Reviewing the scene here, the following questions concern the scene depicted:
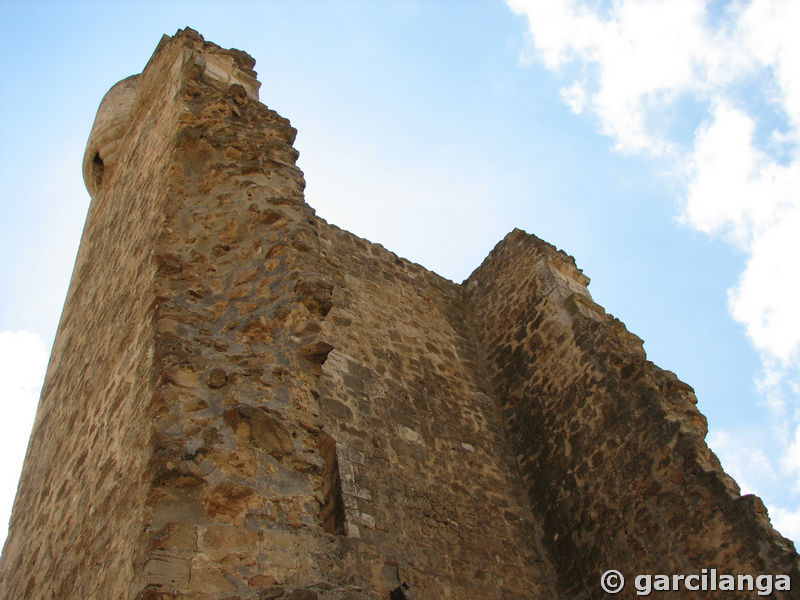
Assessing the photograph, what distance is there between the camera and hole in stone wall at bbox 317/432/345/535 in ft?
18.5

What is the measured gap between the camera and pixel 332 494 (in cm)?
582

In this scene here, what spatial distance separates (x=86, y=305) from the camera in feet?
16.0

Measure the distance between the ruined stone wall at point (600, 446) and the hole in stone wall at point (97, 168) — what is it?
448 cm

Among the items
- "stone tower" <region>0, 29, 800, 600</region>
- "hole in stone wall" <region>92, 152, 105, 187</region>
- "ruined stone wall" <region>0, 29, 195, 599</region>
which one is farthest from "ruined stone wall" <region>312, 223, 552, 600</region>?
"hole in stone wall" <region>92, 152, 105, 187</region>

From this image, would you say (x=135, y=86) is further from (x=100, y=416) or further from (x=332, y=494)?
(x=100, y=416)

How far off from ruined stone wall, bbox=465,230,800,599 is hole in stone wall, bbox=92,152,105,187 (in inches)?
176

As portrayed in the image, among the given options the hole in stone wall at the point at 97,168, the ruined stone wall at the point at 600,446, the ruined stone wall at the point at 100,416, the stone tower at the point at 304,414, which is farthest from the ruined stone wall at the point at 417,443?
the hole in stone wall at the point at 97,168

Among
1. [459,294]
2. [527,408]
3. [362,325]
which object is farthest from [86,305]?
[459,294]

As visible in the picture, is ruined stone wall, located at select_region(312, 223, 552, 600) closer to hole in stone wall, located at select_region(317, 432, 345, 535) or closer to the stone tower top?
hole in stone wall, located at select_region(317, 432, 345, 535)

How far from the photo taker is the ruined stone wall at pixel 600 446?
561 centimetres

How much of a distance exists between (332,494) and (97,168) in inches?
157

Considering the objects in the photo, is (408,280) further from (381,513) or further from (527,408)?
(381,513)

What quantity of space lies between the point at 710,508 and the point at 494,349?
341 cm

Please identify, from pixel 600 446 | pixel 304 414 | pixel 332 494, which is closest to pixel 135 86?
pixel 332 494
